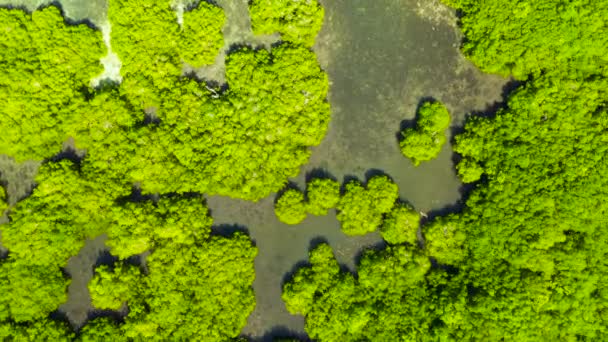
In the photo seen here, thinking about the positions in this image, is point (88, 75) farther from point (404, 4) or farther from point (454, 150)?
point (454, 150)

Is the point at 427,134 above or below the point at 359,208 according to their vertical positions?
above

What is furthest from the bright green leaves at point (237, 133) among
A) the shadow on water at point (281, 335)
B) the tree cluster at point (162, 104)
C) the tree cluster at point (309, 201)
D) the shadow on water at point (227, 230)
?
the shadow on water at point (281, 335)

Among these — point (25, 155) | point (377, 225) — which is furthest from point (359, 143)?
point (25, 155)

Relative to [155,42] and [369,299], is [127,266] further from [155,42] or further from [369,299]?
[369,299]

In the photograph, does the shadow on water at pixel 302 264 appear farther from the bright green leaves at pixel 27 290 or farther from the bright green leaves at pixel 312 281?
the bright green leaves at pixel 27 290

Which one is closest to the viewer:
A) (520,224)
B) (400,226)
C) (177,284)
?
(520,224)

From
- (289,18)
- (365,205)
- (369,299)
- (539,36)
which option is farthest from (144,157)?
(539,36)
